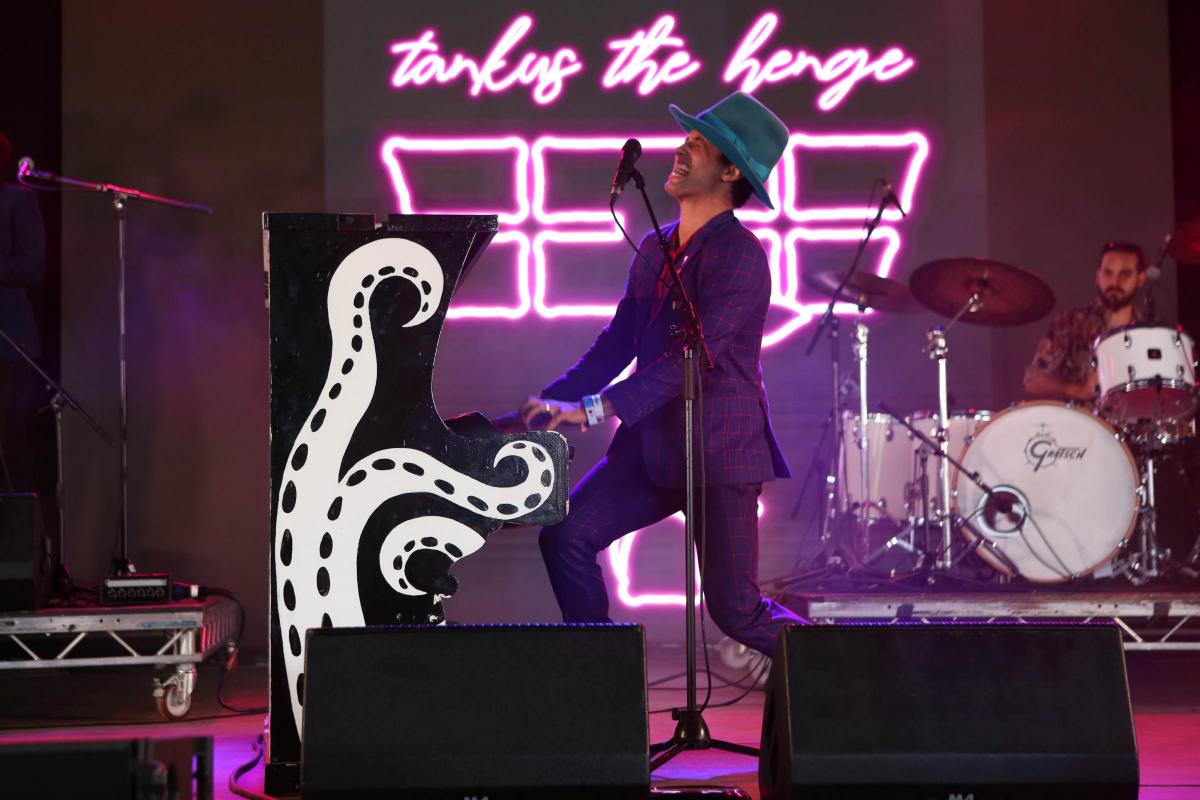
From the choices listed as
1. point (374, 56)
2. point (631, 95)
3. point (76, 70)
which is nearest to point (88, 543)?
point (76, 70)

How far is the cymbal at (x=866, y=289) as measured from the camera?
20.9 feet

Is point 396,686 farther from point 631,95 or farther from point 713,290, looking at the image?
point 631,95

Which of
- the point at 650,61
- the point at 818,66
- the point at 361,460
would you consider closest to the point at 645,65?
the point at 650,61

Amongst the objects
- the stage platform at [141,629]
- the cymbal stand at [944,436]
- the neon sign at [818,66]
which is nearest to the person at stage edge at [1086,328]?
the cymbal stand at [944,436]

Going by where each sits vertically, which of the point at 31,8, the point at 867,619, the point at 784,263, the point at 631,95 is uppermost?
the point at 31,8

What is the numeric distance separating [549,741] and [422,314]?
1.23 metres

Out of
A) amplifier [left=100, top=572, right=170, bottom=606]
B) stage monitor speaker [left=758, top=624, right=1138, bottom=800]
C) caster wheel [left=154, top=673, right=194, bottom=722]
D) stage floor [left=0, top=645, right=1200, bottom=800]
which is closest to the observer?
stage monitor speaker [left=758, top=624, right=1138, bottom=800]

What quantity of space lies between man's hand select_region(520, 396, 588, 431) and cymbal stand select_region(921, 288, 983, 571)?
2829 millimetres

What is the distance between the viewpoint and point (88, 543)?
6.90 meters

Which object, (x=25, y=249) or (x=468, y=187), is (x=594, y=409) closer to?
(x=468, y=187)

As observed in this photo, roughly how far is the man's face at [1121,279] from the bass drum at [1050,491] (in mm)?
806

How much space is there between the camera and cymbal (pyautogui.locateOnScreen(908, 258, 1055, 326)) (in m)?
6.26

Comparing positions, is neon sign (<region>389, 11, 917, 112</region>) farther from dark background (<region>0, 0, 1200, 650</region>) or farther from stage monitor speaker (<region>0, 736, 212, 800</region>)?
stage monitor speaker (<region>0, 736, 212, 800</region>)

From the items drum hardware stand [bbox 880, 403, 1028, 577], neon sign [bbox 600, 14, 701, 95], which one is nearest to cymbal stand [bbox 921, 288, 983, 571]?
drum hardware stand [bbox 880, 403, 1028, 577]
